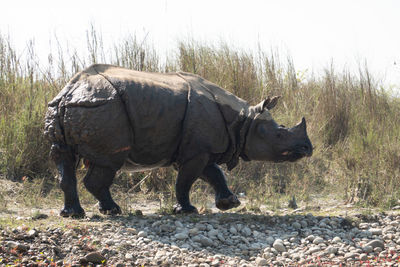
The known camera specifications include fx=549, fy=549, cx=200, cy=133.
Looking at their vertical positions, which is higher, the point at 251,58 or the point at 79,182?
the point at 251,58

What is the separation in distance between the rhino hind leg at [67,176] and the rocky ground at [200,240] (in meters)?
Answer: 0.15

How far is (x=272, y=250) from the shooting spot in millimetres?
5020

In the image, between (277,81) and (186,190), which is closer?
(186,190)

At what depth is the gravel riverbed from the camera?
4641 millimetres

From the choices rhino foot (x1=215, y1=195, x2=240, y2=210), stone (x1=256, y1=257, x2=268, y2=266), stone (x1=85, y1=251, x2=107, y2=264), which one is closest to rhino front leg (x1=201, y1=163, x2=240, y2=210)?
rhino foot (x1=215, y1=195, x2=240, y2=210)

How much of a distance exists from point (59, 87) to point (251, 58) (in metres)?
3.92

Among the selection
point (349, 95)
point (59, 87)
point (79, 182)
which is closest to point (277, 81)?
point (349, 95)

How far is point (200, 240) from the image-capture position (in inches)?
201

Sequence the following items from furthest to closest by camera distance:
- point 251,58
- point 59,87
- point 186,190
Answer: point 251,58 → point 59,87 → point 186,190

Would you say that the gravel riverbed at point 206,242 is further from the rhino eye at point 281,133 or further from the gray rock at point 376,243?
the rhino eye at point 281,133

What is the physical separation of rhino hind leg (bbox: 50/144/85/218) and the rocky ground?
15 cm

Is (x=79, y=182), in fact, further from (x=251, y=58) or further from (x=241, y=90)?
(x=251, y=58)

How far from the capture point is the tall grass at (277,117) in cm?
794

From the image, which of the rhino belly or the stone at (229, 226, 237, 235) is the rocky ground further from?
the rhino belly
